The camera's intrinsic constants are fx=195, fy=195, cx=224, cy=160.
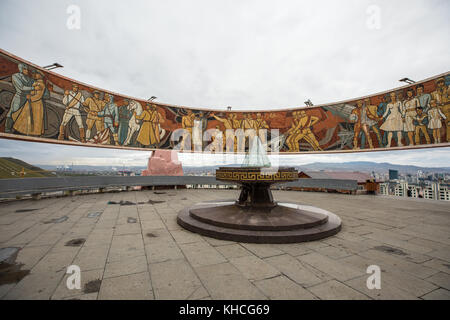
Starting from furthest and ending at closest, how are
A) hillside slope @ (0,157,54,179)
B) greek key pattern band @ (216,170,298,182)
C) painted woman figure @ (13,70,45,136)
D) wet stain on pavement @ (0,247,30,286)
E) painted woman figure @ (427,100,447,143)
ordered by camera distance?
painted woman figure @ (427,100,447,143)
painted woman figure @ (13,70,45,136)
hillside slope @ (0,157,54,179)
greek key pattern band @ (216,170,298,182)
wet stain on pavement @ (0,247,30,286)

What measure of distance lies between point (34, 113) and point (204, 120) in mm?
11002

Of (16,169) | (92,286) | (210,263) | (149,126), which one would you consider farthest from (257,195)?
(16,169)

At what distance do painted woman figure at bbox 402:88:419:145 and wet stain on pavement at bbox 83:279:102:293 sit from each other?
54.2ft

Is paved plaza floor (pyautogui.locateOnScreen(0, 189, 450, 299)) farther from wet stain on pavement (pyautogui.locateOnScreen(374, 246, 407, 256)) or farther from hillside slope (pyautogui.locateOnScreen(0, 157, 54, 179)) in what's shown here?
hillside slope (pyautogui.locateOnScreen(0, 157, 54, 179))

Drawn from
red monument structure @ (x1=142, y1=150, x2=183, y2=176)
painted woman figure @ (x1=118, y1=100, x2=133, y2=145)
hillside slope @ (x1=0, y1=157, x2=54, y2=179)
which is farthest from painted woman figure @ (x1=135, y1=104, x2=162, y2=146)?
hillside slope @ (x1=0, y1=157, x2=54, y2=179)

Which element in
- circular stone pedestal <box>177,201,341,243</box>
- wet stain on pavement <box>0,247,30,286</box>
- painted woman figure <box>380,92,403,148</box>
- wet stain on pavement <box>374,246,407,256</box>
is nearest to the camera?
wet stain on pavement <box>0,247,30,286</box>

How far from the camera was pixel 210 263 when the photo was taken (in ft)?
11.5

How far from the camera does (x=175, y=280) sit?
2920 millimetres

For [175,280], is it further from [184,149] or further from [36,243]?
[184,149]

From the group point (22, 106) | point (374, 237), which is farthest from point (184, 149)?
point (374, 237)

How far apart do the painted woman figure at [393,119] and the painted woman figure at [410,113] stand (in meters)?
0.24

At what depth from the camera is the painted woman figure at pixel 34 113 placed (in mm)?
10164

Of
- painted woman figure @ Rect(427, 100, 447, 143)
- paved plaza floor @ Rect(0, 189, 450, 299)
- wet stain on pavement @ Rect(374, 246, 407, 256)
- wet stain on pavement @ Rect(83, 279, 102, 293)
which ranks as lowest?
wet stain on pavement @ Rect(374, 246, 407, 256)

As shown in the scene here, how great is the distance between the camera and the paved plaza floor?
2643 mm
